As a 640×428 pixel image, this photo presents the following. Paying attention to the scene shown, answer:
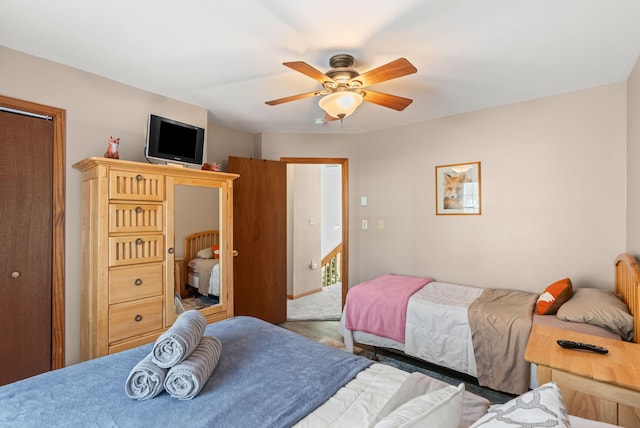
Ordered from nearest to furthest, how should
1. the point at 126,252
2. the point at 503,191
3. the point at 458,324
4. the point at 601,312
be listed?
the point at 601,312
the point at 126,252
the point at 458,324
the point at 503,191

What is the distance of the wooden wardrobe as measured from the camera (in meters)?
2.01

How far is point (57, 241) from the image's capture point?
2.16m

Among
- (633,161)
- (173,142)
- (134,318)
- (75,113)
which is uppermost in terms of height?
(75,113)

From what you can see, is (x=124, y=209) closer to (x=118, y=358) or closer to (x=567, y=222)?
(x=118, y=358)

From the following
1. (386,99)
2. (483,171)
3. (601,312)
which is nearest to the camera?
(601,312)

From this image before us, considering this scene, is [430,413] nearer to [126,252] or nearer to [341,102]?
[341,102]

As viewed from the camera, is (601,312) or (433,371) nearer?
(601,312)

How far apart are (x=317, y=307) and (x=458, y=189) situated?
8.24 ft

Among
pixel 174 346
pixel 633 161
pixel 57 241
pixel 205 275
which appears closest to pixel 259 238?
pixel 205 275

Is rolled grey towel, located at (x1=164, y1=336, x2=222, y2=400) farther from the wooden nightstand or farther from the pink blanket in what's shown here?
the pink blanket

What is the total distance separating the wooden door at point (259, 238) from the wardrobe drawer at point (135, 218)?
1233 millimetres

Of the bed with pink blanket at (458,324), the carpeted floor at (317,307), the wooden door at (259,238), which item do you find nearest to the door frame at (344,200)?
the wooden door at (259,238)

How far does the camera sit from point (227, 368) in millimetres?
1339

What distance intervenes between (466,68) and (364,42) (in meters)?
0.86
